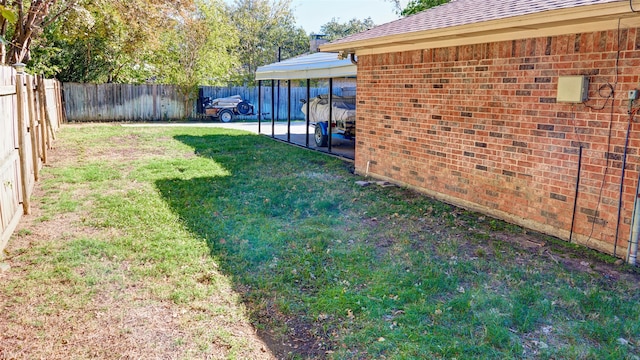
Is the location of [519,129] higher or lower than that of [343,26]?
lower

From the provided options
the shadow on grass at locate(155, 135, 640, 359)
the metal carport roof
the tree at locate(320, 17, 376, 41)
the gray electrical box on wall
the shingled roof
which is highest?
the tree at locate(320, 17, 376, 41)

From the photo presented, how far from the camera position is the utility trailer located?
23.5 m

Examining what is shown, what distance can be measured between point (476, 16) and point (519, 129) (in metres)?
1.50

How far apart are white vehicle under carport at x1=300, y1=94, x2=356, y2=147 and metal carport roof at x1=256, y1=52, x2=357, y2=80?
1.22 m

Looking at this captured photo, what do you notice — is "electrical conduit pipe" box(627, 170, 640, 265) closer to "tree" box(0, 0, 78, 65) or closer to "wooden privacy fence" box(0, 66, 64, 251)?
"wooden privacy fence" box(0, 66, 64, 251)

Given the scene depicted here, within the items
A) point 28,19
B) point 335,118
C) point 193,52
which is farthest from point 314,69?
point 193,52

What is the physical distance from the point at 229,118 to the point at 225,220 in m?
18.3

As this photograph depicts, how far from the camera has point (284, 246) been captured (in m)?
5.23

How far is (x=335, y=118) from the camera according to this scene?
1308 cm

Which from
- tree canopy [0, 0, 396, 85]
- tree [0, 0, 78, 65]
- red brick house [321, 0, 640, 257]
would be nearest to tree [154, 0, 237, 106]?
tree canopy [0, 0, 396, 85]

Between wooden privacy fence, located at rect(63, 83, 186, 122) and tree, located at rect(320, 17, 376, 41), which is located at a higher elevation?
tree, located at rect(320, 17, 376, 41)

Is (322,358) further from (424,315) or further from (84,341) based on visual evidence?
(84,341)

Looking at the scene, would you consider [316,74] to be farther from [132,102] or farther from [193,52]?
[193,52]

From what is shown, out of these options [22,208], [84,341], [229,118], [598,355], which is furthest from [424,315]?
[229,118]
